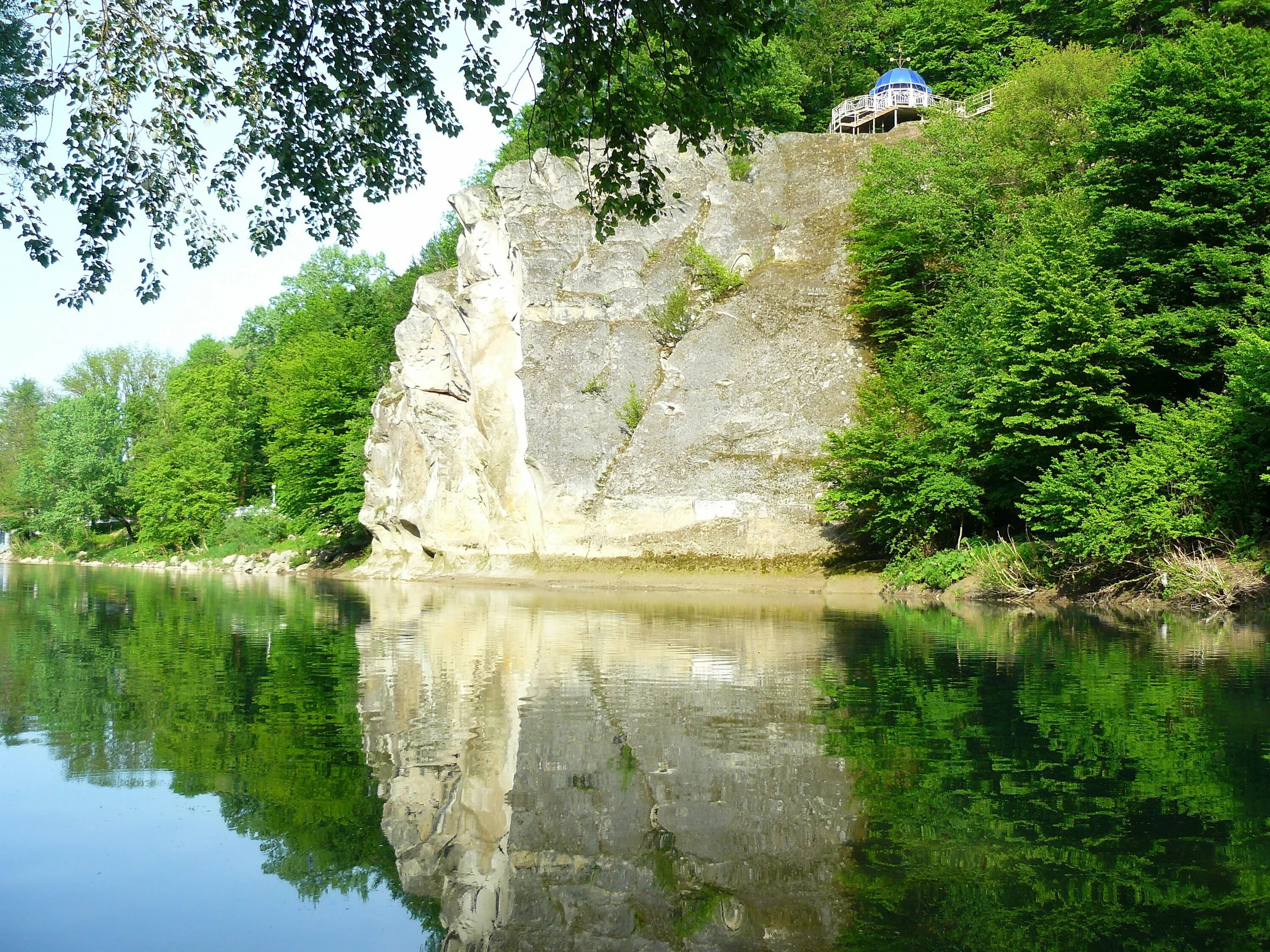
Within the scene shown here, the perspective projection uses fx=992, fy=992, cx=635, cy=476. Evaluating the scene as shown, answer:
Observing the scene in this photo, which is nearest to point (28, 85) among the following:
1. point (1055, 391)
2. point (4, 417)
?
point (1055, 391)

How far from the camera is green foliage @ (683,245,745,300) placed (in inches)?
1619

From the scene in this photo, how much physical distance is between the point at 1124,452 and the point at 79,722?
24835 millimetres

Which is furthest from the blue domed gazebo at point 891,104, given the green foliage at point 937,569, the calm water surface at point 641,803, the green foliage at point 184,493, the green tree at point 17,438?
the green tree at point 17,438

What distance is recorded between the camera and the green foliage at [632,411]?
39.6 m

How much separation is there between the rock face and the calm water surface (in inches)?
877

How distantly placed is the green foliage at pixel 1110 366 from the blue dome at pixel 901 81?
50.6 feet

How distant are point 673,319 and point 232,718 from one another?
31714mm

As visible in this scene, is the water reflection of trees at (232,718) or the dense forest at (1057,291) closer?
the water reflection of trees at (232,718)

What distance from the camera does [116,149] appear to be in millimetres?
7621

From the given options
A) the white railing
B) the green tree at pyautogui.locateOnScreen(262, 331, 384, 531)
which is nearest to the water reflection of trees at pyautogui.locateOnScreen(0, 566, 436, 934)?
the green tree at pyautogui.locateOnScreen(262, 331, 384, 531)

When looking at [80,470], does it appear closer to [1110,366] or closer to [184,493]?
[184,493]

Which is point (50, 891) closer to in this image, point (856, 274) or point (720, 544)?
point (720, 544)

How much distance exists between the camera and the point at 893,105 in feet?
162

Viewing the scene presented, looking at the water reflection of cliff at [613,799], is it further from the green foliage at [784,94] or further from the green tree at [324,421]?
the green tree at [324,421]
